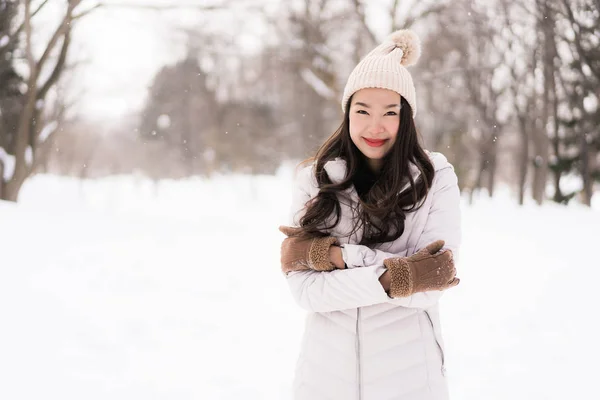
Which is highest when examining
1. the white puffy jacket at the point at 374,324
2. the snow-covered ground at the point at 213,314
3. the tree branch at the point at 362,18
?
the tree branch at the point at 362,18

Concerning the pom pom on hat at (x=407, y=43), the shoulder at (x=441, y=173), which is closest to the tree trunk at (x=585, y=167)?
the pom pom on hat at (x=407, y=43)

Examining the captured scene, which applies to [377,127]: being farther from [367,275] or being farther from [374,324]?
[374,324]

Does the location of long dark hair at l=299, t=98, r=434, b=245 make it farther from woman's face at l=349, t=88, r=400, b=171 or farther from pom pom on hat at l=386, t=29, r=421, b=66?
pom pom on hat at l=386, t=29, r=421, b=66

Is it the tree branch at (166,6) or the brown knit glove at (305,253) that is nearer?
the brown knit glove at (305,253)

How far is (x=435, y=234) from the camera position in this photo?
1849 mm

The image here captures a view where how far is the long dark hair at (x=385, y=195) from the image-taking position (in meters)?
1.85

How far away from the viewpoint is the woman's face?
6.24 ft

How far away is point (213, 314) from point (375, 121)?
176 inches

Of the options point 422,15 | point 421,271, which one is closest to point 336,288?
point 421,271

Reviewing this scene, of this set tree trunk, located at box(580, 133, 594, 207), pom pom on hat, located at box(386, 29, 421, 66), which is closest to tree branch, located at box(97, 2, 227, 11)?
pom pom on hat, located at box(386, 29, 421, 66)

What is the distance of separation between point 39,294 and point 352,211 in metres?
5.00

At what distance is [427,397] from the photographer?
1.81 m

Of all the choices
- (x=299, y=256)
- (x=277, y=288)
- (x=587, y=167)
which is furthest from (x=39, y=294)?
A: (x=587, y=167)

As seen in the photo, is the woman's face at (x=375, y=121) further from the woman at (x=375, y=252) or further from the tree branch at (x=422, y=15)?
the tree branch at (x=422, y=15)
